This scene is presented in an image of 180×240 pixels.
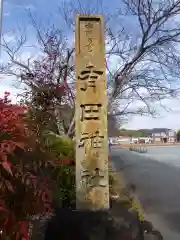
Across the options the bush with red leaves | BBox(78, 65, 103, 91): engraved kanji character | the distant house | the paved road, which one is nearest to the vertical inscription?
BBox(78, 65, 103, 91): engraved kanji character

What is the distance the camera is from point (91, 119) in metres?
4.53

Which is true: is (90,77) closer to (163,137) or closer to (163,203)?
(163,203)

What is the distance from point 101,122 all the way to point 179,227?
132 inches

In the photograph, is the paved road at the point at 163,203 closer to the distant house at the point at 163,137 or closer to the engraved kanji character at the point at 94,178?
the engraved kanji character at the point at 94,178

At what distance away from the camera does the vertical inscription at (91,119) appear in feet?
14.5

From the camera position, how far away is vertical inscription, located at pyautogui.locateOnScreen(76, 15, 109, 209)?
14.5 feet

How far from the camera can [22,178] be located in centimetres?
239

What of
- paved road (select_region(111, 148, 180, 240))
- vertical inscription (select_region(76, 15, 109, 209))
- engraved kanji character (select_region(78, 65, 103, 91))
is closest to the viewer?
vertical inscription (select_region(76, 15, 109, 209))

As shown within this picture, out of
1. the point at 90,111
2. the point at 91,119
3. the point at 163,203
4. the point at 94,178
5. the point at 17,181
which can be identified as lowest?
the point at 163,203

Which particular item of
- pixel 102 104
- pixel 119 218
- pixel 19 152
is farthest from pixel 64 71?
pixel 19 152

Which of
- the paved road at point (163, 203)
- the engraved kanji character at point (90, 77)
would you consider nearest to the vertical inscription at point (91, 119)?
the engraved kanji character at point (90, 77)

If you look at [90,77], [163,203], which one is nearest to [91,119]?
[90,77]

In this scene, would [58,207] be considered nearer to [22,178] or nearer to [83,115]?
[83,115]

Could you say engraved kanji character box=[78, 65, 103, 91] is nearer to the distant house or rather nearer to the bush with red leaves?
the bush with red leaves
